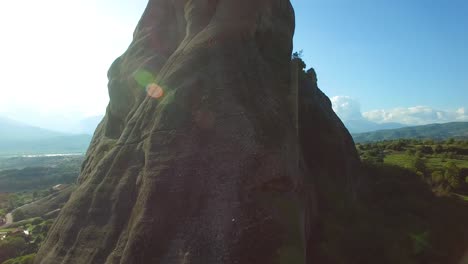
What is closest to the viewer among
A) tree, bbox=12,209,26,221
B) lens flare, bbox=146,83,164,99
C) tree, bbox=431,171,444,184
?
lens flare, bbox=146,83,164,99

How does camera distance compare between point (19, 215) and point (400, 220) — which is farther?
point (19, 215)

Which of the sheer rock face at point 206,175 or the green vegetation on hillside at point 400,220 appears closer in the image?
the sheer rock face at point 206,175

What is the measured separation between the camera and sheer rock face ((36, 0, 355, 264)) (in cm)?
1332

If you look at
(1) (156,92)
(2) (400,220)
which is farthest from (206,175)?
(2) (400,220)

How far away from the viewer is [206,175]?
14.3m

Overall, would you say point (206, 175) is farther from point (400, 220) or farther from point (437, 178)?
point (437, 178)

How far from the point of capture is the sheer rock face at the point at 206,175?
13.3 metres

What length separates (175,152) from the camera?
1502cm

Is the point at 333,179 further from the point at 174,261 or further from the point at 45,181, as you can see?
the point at 45,181

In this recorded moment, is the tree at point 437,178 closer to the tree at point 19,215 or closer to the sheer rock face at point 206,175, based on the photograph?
the sheer rock face at point 206,175

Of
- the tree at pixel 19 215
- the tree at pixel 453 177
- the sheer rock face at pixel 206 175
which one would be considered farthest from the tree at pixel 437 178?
the tree at pixel 19 215

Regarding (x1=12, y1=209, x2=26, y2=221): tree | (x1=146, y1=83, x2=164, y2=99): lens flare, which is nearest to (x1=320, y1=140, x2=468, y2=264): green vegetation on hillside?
(x1=146, y1=83, x2=164, y2=99): lens flare

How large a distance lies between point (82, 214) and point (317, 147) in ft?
57.7

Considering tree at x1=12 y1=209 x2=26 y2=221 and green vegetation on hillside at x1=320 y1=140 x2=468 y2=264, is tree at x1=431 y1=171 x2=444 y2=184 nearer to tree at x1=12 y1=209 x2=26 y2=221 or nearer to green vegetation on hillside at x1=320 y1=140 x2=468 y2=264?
green vegetation on hillside at x1=320 y1=140 x2=468 y2=264
